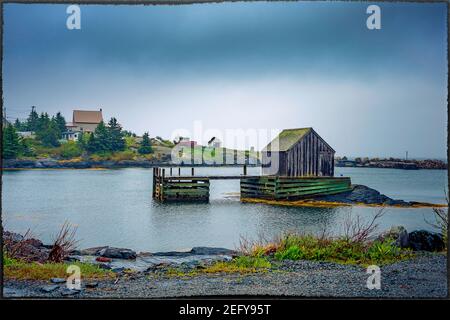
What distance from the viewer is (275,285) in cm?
730

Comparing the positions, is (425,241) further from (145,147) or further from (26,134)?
(26,134)

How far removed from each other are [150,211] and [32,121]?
84.7 inches

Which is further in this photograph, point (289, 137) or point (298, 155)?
point (298, 155)

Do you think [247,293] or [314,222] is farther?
[314,222]

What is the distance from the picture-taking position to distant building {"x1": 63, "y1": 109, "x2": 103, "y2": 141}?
7723 millimetres

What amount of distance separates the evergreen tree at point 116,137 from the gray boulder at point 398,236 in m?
4.04

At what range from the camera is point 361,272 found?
7469mm

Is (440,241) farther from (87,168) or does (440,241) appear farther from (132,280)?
(87,168)

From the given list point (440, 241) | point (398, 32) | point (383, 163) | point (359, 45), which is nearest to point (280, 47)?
point (359, 45)

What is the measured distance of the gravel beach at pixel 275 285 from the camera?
7113mm

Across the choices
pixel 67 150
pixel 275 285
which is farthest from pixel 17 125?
pixel 275 285

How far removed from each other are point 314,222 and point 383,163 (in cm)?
137

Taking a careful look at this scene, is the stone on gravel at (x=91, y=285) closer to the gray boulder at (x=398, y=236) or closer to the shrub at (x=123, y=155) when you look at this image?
the shrub at (x=123, y=155)
